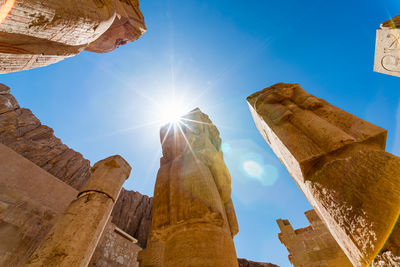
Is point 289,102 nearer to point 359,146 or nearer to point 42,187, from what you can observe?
point 359,146

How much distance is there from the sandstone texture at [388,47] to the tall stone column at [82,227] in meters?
9.69

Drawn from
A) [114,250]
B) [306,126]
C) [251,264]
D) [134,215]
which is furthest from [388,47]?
[134,215]

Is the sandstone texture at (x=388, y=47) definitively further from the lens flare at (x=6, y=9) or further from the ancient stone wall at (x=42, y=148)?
the ancient stone wall at (x=42, y=148)

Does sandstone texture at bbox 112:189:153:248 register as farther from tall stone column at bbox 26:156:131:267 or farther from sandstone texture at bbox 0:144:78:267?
tall stone column at bbox 26:156:131:267

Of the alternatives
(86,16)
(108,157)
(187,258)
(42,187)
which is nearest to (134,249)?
(42,187)

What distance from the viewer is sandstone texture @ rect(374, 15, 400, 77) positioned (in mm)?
6167

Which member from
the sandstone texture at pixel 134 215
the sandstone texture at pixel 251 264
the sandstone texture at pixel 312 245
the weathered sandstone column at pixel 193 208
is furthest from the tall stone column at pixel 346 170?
the sandstone texture at pixel 251 264

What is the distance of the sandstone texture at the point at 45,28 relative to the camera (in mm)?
2262

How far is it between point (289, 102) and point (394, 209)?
2201 millimetres

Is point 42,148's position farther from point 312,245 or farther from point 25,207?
point 312,245

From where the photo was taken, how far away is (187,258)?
98.3 inches

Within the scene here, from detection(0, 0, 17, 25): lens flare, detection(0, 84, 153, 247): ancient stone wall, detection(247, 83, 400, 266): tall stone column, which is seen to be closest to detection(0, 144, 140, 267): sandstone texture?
detection(0, 84, 153, 247): ancient stone wall

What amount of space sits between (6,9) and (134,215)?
17.4 metres

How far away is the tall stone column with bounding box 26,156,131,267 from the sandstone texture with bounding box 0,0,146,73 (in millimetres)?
2700
